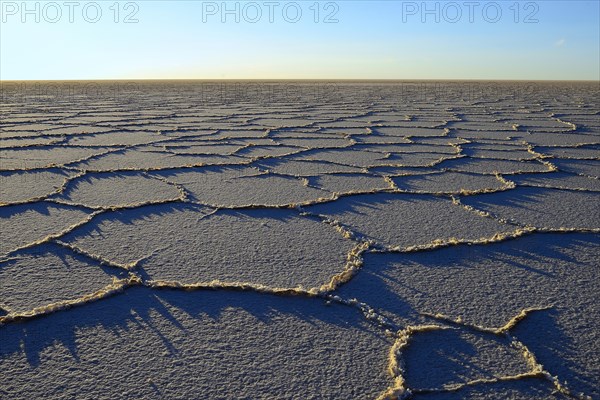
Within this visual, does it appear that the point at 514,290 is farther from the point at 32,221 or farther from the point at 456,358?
the point at 32,221

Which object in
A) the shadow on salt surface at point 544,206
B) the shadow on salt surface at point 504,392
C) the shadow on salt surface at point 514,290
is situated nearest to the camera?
the shadow on salt surface at point 504,392

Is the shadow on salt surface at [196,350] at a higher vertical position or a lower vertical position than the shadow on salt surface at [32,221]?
lower

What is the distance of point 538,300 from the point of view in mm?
1200

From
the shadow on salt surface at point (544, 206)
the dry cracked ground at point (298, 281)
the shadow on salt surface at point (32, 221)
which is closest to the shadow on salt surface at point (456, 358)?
the dry cracked ground at point (298, 281)

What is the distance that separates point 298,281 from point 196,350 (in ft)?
1.23

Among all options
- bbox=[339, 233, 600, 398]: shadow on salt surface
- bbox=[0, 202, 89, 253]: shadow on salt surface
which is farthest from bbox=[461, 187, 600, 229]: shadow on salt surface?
bbox=[0, 202, 89, 253]: shadow on salt surface

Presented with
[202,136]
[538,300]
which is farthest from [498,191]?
[202,136]

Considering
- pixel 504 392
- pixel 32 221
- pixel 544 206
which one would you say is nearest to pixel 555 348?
pixel 504 392

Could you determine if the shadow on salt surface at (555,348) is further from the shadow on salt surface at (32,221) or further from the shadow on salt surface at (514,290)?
the shadow on salt surface at (32,221)

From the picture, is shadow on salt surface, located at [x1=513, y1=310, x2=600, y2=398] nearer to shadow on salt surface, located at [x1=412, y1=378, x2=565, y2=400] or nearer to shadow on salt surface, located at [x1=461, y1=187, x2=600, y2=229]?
shadow on salt surface, located at [x1=412, y1=378, x2=565, y2=400]

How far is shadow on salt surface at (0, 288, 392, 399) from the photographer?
89cm

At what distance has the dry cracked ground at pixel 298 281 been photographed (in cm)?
93

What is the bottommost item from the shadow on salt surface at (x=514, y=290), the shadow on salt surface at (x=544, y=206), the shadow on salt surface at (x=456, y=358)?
the shadow on salt surface at (x=456, y=358)

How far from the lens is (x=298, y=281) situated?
4.29ft
